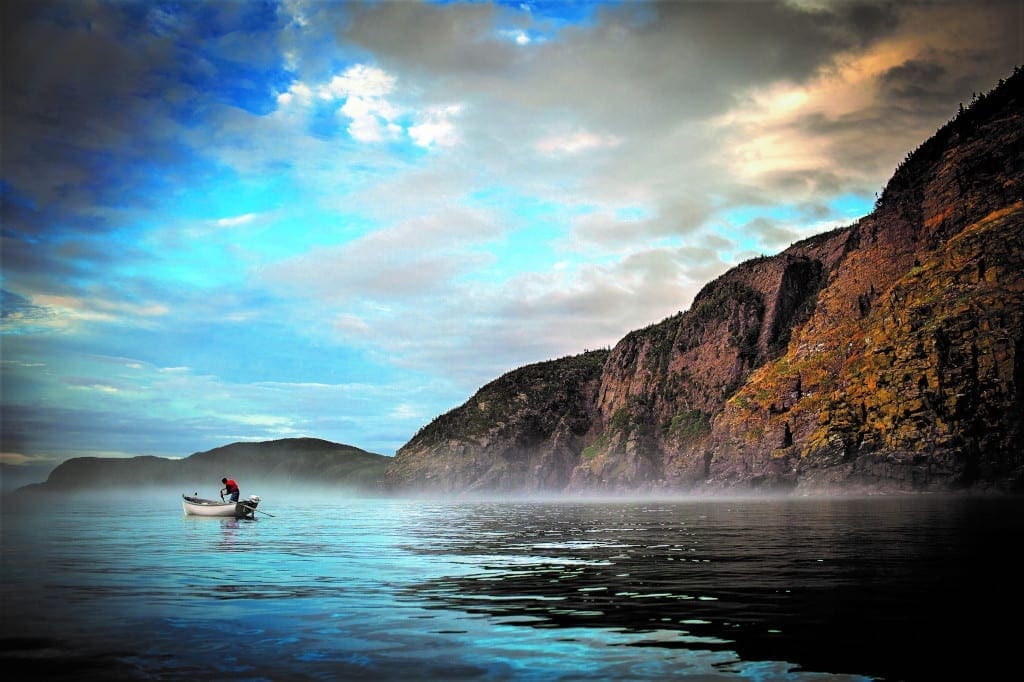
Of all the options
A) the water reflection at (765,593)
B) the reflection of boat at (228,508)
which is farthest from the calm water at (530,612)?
the reflection of boat at (228,508)

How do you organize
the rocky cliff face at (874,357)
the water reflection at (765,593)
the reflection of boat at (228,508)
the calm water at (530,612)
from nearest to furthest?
1. the calm water at (530,612)
2. the water reflection at (765,593)
3. the reflection of boat at (228,508)
4. the rocky cliff face at (874,357)

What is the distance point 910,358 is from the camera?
10612cm

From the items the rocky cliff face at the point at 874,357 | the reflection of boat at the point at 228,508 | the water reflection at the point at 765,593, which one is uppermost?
the rocky cliff face at the point at 874,357

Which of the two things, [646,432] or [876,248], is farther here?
[646,432]

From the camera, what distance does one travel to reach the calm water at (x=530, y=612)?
11742 millimetres

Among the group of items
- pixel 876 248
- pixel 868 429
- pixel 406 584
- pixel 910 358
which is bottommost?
pixel 406 584

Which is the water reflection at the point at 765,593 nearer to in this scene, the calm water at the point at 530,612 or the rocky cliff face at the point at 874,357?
the calm water at the point at 530,612

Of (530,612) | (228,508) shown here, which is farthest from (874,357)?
(530,612)

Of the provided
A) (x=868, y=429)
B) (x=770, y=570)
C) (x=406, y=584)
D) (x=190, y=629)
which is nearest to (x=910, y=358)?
(x=868, y=429)

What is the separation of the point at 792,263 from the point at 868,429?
6246 centimetres

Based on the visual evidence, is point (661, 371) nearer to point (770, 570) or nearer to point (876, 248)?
point (876, 248)

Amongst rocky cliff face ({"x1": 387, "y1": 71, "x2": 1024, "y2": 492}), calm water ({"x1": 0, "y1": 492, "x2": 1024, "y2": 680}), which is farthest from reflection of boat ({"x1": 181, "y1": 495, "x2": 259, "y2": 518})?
rocky cliff face ({"x1": 387, "y1": 71, "x2": 1024, "y2": 492})

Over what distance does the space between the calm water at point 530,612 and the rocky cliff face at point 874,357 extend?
75113 mm

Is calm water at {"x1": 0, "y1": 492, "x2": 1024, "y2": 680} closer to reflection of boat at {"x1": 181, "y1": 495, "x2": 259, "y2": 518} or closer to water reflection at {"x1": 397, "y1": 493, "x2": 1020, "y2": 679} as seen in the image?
water reflection at {"x1": 397, "y1": 493, "x2": 1020, "y2": 679}
